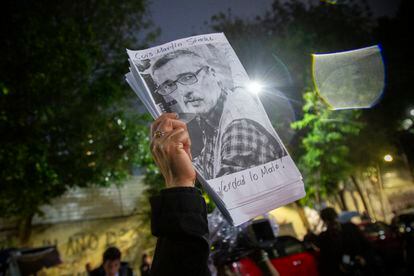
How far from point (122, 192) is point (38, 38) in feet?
33.7

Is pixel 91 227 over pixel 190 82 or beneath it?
over

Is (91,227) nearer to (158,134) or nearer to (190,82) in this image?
(190,82)

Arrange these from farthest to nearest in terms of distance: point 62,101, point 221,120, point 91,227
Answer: point 91,227, point 62,101, point 221,120

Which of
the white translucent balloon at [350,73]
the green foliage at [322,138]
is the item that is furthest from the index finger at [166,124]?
the green foliage at [322,138]

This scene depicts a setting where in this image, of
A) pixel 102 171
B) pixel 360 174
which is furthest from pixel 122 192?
pixel 360 174

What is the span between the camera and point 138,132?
40.4ft

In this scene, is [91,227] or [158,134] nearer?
[158,134]

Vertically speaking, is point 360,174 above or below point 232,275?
above

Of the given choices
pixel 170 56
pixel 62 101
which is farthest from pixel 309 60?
pixel 170 56

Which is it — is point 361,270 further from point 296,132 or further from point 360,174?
point 360,174

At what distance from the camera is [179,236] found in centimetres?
109

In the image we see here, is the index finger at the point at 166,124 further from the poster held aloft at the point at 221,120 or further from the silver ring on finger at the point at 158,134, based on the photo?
the poster held aloft at the point at 221,120

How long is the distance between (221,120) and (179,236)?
0.62 m

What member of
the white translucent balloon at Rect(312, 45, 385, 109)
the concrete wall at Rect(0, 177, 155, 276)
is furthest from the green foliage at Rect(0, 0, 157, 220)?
the white translucent balloon at Rect(312, 45, 385, 109)
